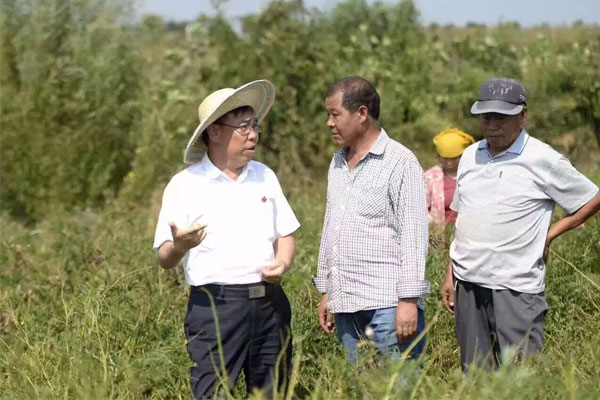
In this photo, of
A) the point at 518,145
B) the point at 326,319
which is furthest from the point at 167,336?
the point at 518,145

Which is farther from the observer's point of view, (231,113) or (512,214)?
(512,214)

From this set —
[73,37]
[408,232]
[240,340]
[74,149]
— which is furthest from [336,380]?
[73,37]

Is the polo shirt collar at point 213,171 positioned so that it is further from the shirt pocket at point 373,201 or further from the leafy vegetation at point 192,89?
the leafy vegetation at point 192,89

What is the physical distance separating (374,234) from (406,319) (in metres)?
0.41

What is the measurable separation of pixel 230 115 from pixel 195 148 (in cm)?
24

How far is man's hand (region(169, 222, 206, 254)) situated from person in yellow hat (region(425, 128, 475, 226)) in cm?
287

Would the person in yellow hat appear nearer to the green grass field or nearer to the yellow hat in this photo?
the yellow hat

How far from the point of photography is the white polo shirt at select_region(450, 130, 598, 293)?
4.00m

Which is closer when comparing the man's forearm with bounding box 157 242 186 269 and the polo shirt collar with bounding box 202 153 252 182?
the man's forearm with bounding box 157 242 186 269

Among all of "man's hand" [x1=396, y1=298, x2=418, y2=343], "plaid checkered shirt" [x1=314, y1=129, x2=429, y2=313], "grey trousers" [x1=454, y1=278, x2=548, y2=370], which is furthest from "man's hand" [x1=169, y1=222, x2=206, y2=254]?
"grey trousers" [x1=454, y1=278, x2=548, y2=370]

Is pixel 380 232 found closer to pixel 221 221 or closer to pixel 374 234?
pixel 374 234

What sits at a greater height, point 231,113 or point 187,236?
point 231,113

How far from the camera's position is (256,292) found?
367cm

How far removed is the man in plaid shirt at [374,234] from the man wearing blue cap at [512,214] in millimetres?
374
